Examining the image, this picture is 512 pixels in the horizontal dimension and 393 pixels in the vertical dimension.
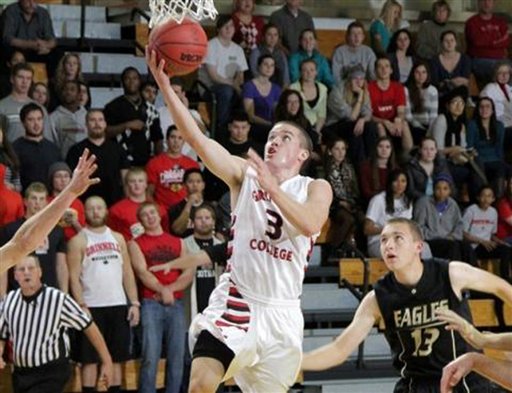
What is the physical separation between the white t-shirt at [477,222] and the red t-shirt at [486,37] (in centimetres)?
285

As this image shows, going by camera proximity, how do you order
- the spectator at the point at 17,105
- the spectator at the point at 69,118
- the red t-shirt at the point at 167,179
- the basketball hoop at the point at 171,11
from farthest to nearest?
the spectator at the point at 69,118 → the red t-shirt at the point at 167,179 → the spectator at the point at 17,105 → the basketball hoop at the point at 171,11

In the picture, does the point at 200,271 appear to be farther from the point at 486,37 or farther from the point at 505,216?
the point at 486,37

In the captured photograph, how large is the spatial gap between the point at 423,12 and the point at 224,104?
187 inches

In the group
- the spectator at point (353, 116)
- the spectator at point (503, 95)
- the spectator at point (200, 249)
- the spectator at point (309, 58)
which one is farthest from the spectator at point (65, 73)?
the spectator at point (503, 95)

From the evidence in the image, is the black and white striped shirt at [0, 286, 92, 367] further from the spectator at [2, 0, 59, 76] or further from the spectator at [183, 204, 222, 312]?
the spectator at [2, 0, 59, 76]

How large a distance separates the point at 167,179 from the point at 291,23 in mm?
3282

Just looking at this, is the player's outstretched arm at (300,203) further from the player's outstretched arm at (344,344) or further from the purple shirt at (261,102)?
the purple shirt at (261,102)

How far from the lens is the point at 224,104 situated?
13.8 m

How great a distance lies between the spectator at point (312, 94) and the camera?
13.8m

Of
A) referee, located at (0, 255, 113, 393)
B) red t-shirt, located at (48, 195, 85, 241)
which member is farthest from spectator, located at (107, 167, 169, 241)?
referee, located at (0, 255, 113, 393)

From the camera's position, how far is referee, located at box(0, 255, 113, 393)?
1036cm

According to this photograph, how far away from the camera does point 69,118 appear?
497 inches

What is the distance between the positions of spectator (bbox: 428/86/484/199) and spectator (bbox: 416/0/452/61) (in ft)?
3.74

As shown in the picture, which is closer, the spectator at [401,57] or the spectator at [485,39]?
the spectator at [401,57]
